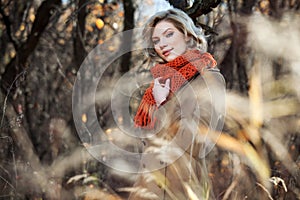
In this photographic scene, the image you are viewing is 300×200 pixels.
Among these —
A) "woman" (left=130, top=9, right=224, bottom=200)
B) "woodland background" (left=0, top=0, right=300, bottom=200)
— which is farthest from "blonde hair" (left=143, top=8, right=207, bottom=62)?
"woodland background" (left=0, top=0, right=300, bottom=200)

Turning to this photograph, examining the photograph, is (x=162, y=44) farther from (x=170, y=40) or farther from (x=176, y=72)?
(x=176, y=72)

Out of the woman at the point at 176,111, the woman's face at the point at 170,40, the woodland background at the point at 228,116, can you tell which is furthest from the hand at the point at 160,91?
the woodland background at the point at 228,116

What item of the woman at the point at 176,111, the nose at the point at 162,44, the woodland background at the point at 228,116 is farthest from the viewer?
the woodland background at the point at 228,116

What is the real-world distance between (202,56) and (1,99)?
2.61m

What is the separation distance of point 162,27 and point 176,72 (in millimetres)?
196

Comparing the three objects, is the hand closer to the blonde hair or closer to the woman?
the woman

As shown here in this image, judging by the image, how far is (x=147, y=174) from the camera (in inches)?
88.4

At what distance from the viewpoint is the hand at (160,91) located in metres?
2.18

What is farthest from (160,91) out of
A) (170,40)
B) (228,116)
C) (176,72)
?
→ (228,116)

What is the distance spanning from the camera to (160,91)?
2.20 metres

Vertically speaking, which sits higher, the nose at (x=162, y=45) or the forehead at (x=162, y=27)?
the forehead at (x=162, y=27)

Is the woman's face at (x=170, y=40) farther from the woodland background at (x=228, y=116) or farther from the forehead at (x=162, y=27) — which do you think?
the woodland background at (x=228, y=116)

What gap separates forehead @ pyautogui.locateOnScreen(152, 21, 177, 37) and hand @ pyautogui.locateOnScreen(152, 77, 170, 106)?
198 millimetres

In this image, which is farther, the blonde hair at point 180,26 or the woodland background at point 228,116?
the woodland background at point 228,116
